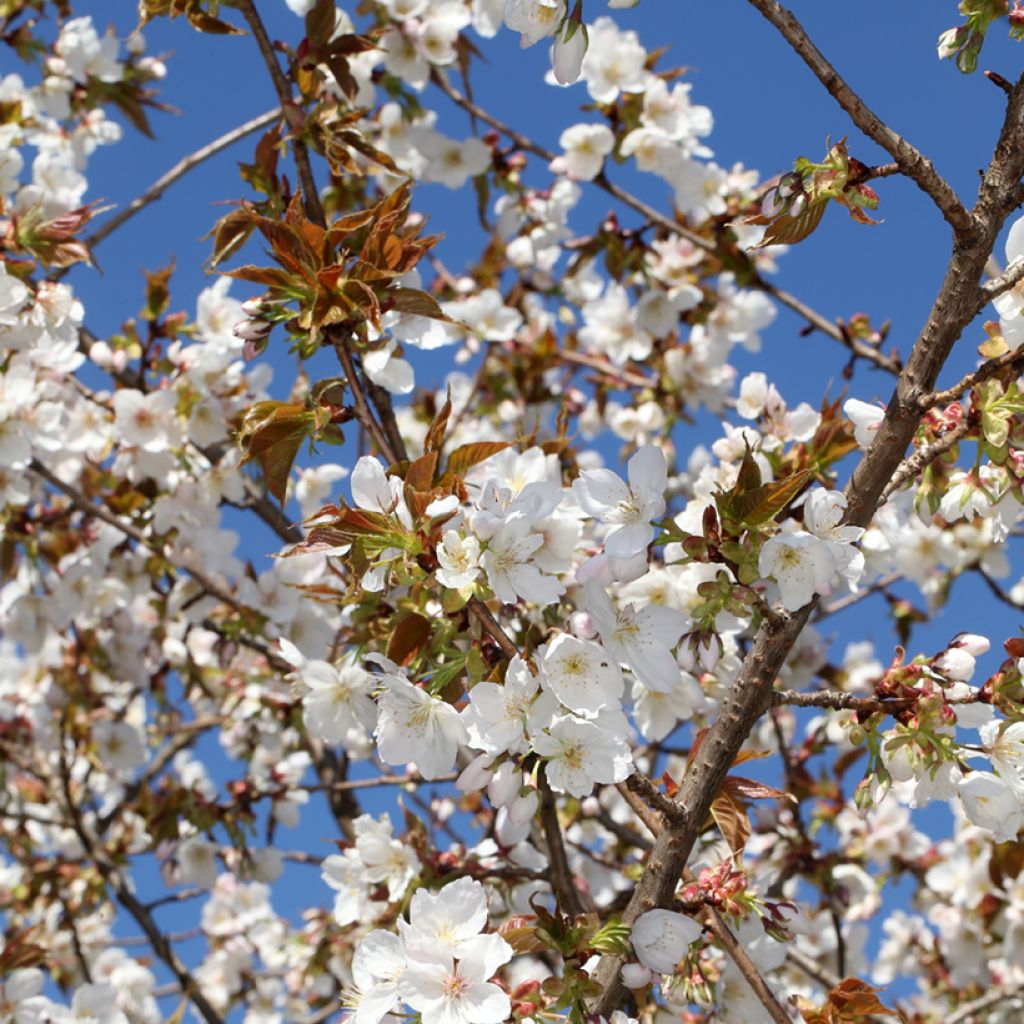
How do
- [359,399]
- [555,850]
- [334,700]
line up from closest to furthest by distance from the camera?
[359,399]
[555,850]
[334,700]

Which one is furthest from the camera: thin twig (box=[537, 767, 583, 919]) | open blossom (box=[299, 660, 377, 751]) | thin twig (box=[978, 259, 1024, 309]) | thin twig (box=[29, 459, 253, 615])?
thin twig (box=[29, 459, 253, 615])

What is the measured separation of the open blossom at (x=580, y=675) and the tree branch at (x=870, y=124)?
776 millimetres

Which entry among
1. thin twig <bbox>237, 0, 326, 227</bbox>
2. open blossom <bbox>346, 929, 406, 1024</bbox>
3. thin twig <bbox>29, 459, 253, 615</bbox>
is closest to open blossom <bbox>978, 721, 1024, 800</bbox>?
open blossom <bbox>346, 929, 406, 1024</bbox>

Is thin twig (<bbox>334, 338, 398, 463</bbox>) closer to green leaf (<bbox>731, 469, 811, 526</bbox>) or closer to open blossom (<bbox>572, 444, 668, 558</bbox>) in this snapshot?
open blossom (<bbox>572, 444, 668, 558</bbox>)

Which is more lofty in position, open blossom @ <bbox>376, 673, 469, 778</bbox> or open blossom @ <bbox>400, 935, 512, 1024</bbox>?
open blossom @ <bbox>376, 673, 469, 778</bbox>

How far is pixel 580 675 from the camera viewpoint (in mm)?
1580

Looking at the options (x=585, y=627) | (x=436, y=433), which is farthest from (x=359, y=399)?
(x=585, y=627)

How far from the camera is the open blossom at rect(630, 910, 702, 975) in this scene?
1.62 meters

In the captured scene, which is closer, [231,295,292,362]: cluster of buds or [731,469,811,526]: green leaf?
[731,469,811,526]: green leaf

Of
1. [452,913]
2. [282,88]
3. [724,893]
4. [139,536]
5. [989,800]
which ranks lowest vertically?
[452,913]

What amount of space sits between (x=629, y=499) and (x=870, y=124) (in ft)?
1.99

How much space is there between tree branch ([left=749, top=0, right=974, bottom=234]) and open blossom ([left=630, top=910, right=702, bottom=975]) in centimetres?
105

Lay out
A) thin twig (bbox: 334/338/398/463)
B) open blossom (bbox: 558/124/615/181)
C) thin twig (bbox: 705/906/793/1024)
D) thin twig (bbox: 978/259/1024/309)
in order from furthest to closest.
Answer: open blossom (bbox: 558/124/615/181) → thin twig (bbox: 334/338/398/463) → thin twig (bbox: 705/906/793/1024) → thin twig (bbox: 978/259/1024/309)

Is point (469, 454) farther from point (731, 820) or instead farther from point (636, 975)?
point (636, 975)
